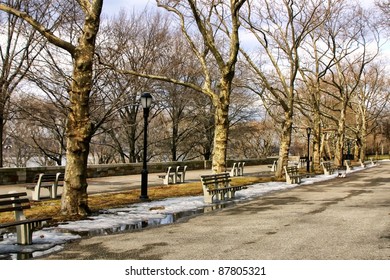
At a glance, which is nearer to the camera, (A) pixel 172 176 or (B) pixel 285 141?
(A) pixel 172 176

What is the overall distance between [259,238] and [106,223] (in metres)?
3.52

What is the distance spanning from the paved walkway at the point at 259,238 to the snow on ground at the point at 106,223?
45 cm

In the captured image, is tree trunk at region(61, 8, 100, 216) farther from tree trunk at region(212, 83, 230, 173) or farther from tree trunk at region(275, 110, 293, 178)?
tree trunk at region(275, 110, 293, 178)

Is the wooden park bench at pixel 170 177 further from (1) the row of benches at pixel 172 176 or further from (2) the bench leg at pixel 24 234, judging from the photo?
(2) the bench leg at pixel 24 234

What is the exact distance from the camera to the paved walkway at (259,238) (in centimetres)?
631

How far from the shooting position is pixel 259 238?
293 inches

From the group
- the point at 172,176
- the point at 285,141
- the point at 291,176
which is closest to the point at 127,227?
the point at 172,176

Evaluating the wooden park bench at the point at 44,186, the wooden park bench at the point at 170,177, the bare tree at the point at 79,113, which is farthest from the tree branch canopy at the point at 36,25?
the wooden park bench at the point at 170,177

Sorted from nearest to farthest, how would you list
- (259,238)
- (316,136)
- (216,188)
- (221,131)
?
1. (259,238)
2. (216,188)
3. (221,131)
4. (316,136)

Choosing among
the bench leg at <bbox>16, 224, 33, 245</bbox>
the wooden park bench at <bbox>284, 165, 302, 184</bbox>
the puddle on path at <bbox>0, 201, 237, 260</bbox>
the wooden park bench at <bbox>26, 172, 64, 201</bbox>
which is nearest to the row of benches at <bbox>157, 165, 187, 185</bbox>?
the wooden park bench at <bbox>284, 165, 302, 184</bbox>

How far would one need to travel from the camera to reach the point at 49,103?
2433 cm

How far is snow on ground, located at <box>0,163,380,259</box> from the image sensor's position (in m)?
6.95

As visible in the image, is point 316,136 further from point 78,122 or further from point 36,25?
point 36,25
